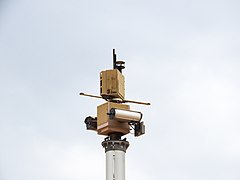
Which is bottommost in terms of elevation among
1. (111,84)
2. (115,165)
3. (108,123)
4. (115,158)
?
(115,165)

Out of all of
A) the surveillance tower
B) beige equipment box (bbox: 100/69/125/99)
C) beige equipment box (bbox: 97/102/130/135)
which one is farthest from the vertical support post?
beige equipment box (bbox: 100/69/125/99)

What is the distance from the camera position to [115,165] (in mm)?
65062

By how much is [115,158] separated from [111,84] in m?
6.04

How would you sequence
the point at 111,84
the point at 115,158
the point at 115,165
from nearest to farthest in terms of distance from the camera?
the point at 115,165
the point at 115,158
the point at 111,84

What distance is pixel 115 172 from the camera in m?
64.8

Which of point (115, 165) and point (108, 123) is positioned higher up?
point (108, 123)

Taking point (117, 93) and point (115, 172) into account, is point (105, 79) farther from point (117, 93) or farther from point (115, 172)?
point (115, 172)

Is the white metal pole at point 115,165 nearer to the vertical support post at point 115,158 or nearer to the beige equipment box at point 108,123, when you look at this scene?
the vertical support post at point 115,158

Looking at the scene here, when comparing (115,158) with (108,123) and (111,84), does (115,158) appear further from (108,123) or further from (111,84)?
(111,84)

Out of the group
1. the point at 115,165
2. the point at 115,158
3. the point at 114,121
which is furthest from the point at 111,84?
the point at 115,165

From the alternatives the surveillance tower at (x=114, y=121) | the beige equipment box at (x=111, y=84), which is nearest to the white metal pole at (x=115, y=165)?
the surveillance tower at (x=114, y=121)

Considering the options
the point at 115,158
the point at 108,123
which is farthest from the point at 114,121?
the point at 115,158

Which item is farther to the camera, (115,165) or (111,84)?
(111,84)

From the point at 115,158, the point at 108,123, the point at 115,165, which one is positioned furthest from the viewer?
the point at 108,123
